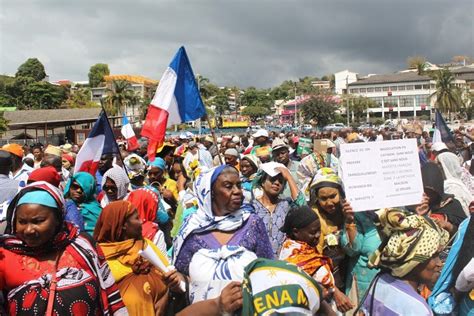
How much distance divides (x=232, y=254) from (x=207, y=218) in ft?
1.17

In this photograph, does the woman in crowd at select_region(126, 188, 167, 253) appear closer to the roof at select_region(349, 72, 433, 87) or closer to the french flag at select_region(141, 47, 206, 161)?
the french flag at select_region(141, 47, 206, 161)

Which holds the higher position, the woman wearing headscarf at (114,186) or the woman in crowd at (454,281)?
the woman wearing headscarf at (114,186)

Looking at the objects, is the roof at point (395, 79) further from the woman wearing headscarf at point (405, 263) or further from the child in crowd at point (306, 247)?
the woman wearing headscarf at point (405, 263)

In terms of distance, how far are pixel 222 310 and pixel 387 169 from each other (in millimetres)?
1861

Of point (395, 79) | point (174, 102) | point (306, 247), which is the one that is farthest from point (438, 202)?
point (395, 79)

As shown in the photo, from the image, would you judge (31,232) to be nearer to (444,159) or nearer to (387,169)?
(387,169)

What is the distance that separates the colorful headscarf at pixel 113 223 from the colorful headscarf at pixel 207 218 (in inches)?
15.3

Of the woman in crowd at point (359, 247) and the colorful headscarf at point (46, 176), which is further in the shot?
the colorful headscarf at point (46, 176)

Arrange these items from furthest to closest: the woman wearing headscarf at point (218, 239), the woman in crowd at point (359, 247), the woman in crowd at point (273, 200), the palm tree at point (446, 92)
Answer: the palm tree at point (446, 92) < the woman in crowd at point (273, 200) < the woman in crowd at point (359, 247) < the woman wearing headscarf at point (218, 239)

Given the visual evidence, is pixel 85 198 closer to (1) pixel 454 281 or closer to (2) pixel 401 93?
(1) pixel 454 281

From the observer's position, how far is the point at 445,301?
2.71 metres

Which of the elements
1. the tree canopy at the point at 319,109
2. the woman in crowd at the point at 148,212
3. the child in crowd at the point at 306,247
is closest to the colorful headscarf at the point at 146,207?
the woman in crowd at the point at 148,212

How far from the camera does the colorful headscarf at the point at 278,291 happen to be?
1.95 meters

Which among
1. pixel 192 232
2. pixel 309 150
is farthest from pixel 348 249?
pixel 309 150
